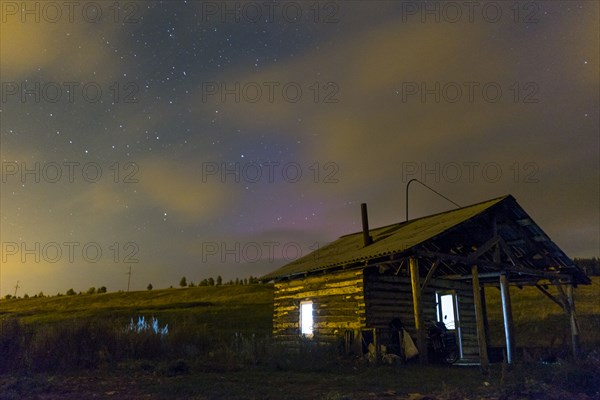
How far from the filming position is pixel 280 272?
22656mm

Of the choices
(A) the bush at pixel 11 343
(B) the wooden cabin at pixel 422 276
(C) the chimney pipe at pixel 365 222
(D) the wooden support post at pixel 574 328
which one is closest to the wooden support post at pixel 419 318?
(B) the wooden cabin at pixel 422 276

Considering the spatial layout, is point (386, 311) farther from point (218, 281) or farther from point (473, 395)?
point (218, 281)

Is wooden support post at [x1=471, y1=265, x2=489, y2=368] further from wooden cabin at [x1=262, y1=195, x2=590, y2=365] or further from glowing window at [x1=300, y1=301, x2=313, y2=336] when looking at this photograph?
glowing window at [x1=300, y1=301, x2=313, y2=336]

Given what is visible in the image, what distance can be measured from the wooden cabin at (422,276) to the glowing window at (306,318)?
0.13ft

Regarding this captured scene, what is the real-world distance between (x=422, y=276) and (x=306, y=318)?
521cm

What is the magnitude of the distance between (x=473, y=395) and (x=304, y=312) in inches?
484

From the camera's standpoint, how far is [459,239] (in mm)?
19750

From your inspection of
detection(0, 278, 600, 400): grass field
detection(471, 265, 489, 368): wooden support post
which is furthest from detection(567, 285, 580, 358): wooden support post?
detection(0, 278, 600, 400): grass field

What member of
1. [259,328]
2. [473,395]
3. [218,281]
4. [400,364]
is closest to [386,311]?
[400,364]

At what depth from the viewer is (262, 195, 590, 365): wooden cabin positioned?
16.9 m

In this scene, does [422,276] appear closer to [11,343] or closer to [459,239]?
[459,239]

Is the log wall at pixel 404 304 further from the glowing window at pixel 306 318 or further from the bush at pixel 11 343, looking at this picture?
the bush at pixel 11 343

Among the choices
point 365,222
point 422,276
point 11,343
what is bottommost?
point 11,343

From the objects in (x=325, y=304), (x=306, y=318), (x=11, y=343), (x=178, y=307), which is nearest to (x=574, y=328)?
(x=325, y=304)
